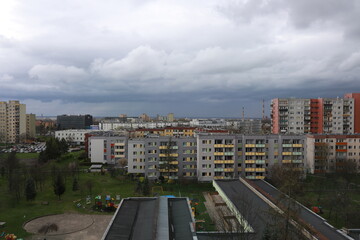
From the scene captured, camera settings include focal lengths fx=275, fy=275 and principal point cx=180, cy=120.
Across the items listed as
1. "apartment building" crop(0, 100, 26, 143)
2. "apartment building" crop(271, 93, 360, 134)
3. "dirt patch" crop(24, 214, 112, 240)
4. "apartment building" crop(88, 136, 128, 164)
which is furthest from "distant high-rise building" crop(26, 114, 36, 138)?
"apartment building" crop(271, 93, 360, 134)

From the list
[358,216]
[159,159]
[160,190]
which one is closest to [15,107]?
[159,159]

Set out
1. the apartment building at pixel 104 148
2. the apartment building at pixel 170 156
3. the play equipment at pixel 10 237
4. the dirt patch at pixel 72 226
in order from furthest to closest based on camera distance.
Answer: the apartment building at pixel 104 148 < the apartment building at pixel 170 156 < the dirt patch at pixel 72 226 < the play equipment at pixel 10 237

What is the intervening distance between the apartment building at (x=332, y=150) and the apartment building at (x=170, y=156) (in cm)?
2278

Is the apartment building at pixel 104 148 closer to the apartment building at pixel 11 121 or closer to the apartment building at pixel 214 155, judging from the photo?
the apartment building at pixel 214 155

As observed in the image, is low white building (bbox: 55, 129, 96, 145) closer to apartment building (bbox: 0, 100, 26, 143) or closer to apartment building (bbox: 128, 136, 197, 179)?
apartment building (bbox: 0, 100, 26, 143)

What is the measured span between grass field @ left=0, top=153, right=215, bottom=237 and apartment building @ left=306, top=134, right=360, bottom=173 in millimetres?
22857

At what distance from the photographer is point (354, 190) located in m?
39.4

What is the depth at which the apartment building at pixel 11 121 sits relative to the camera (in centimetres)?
9881

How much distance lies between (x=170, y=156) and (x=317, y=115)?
46028 millimetres

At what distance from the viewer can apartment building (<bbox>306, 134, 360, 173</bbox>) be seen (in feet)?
170

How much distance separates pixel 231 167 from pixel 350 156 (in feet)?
81.6

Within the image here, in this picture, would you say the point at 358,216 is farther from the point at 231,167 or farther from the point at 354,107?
the point at 354,107

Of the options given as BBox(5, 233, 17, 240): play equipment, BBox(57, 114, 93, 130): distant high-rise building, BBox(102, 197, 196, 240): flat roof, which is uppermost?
BBox(57, 114, 93, 130): distant high-rise building

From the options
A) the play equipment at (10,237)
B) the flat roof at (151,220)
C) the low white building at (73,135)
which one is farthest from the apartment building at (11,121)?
the flat roof at (151,220)
